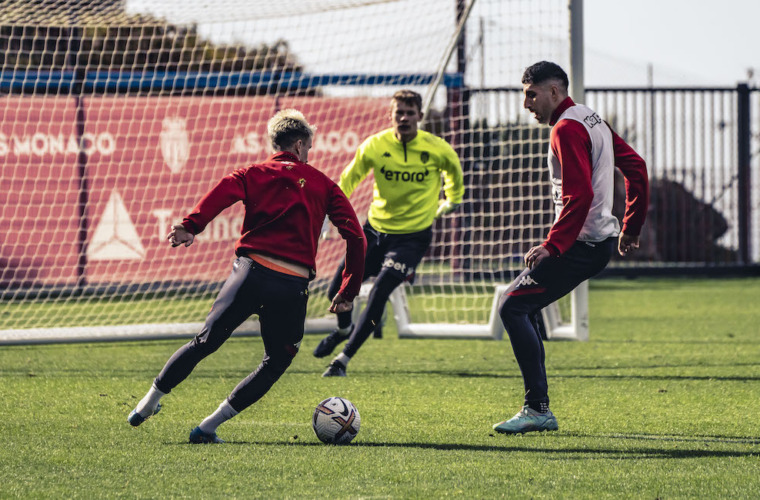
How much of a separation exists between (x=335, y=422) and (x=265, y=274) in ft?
2.49

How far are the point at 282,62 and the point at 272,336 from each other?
842 cm

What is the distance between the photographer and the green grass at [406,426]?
13.9 feet

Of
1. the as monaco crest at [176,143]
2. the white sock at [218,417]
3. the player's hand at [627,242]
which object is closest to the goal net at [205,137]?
the as monaco crest at [176,143]

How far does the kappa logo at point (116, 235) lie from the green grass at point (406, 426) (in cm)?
489

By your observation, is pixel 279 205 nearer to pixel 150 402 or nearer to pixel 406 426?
pixel 150 402

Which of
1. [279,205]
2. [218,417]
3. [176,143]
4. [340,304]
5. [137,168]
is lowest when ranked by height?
[218,417]

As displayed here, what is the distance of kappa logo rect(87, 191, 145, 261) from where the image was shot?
14648mm

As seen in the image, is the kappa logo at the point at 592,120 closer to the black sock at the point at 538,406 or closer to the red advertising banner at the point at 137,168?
the black sock at the point at 538,406

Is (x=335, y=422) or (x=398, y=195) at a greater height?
(x=398, y=195)

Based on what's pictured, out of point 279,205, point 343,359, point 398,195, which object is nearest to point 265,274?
point 279,205

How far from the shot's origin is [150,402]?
16.9 feet

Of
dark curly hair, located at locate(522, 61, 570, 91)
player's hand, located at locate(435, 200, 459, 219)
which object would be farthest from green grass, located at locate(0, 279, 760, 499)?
dark curly hair, located at locate(522, 61, 570, 91)

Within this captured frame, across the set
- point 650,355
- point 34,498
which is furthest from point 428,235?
point 34,498

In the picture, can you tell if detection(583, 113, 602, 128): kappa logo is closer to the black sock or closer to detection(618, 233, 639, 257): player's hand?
detection(618, 233, 639, 257): player's hand
